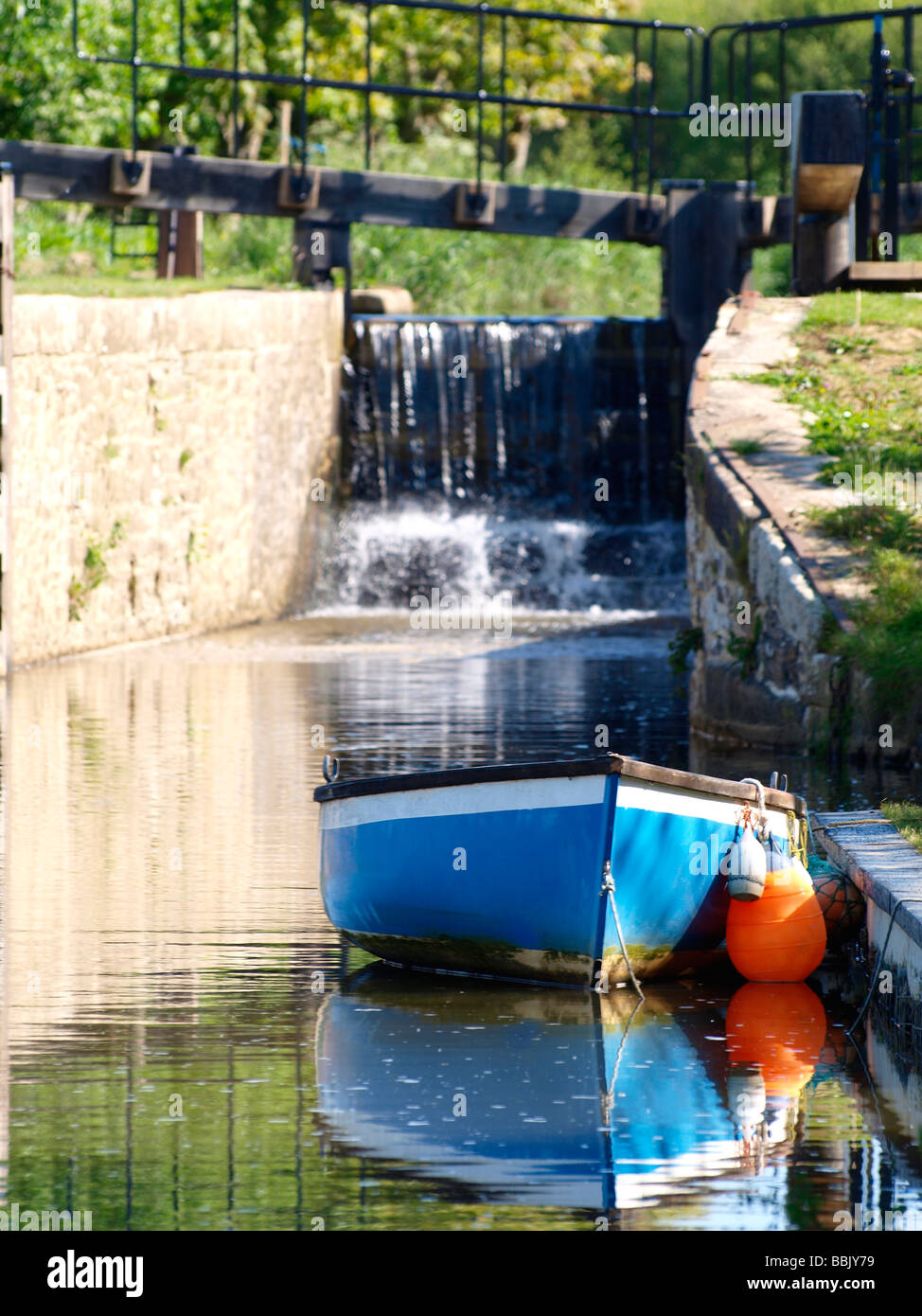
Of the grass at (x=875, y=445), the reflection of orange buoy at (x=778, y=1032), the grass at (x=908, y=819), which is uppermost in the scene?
the grass at (x=875, y=445)

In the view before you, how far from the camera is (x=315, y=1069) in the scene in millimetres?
6141

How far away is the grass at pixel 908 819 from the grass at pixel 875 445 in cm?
286

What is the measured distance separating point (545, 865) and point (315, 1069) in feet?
4.21

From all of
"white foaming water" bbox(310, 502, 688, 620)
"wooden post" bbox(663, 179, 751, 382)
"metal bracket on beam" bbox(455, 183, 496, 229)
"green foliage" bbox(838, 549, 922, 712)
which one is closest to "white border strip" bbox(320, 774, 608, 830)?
"green foliage" bbox(838, 549, 922, 712)

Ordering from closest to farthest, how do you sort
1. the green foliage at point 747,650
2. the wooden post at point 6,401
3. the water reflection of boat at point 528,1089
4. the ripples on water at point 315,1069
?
the ripples on water at point 315,1069 < the water reflection of boat at point 528,1089 < the green foliage at point 747,650 < the wooden post at point 6,401

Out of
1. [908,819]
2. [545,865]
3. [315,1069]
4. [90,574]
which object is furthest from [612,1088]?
[90,574]

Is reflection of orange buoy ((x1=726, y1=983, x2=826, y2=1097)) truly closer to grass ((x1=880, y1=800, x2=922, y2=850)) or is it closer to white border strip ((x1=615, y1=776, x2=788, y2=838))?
white border strip ((x1=615, y1=776, x2=788, y2=838))

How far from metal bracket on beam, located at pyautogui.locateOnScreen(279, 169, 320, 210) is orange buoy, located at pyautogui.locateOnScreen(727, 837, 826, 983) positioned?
48.4 ft

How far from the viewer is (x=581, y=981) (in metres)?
7.23

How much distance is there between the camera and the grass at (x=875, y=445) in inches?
458

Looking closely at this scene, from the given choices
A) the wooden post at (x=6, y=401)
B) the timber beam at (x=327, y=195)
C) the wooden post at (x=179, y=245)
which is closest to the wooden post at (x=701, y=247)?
the timber beam at (x=327, y=195)

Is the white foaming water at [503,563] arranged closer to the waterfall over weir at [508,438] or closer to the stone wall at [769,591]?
the waterfall over weir at [508,438]
